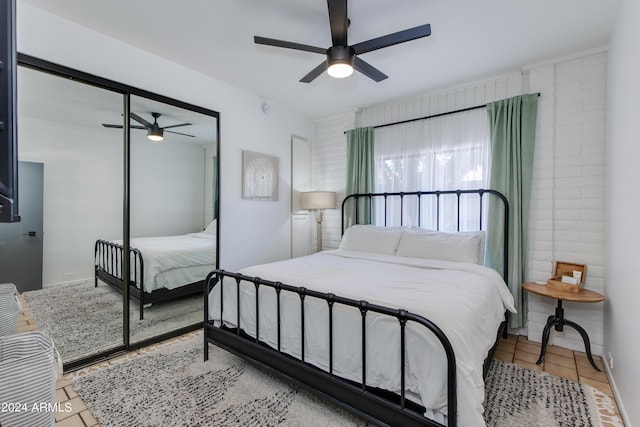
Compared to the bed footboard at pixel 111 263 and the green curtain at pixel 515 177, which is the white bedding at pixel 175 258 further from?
the green curtain at pixel 515 177

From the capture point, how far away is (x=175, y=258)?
9.64ft

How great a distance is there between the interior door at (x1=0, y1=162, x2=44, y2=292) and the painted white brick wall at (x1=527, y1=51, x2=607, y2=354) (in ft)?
13.7

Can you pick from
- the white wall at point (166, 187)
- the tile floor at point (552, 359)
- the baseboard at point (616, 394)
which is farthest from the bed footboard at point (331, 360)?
the baseboard at point (616, 394)

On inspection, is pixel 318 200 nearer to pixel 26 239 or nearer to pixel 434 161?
pixel 434 161

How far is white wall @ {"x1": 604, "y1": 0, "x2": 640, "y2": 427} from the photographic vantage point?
1651mm

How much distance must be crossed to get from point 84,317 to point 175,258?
82 centimetres

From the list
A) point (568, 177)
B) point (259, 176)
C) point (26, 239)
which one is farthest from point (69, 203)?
point (568, 177)

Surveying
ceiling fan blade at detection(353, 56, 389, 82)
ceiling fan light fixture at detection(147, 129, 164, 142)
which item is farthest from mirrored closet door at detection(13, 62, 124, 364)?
ceiling fan blade at detection(353, 56, 389, 82)

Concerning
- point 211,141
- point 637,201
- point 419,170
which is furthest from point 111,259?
point 637,201

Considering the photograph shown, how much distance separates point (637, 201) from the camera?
161 cm

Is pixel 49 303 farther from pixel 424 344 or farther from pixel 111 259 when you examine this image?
pixel 424 344

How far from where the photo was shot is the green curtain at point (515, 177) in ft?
9.30

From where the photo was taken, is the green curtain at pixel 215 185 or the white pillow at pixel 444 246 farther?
the green curtain at pixel 215 185

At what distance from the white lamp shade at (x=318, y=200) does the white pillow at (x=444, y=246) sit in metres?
1.21
